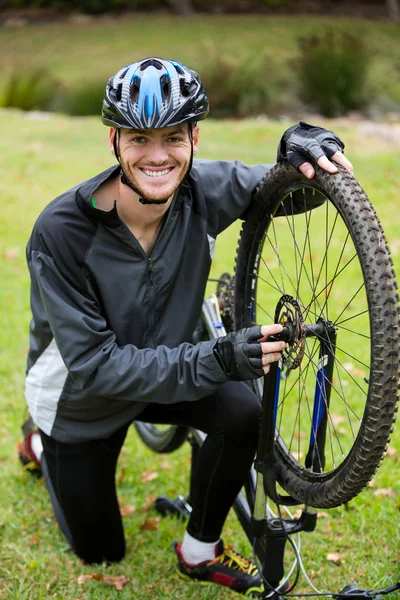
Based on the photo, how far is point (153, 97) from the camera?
2.30m

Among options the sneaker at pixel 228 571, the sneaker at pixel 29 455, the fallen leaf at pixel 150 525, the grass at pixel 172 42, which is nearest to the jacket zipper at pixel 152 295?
the sneaker at pixel 228 571

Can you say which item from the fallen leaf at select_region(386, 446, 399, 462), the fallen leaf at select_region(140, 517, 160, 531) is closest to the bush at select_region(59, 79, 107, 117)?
the fallen leaf at select_region(386, 446, 399, 462)

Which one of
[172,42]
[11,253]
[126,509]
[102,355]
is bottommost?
[11,253]

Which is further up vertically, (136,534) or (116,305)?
(116,305)

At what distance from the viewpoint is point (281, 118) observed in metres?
12.3

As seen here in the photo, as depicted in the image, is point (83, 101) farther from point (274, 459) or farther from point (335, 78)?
point (274, 459)

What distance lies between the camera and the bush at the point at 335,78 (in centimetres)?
1218

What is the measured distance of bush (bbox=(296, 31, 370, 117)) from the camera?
12.2 m

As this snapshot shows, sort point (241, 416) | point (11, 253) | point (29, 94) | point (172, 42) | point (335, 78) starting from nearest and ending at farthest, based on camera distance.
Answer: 1. point (241, 416)
2. point (11, 253)
3. point (335, 78)
4. point (29, 94)
5. point (172, 42)

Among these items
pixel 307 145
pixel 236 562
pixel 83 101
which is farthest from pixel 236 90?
pixel 307 145

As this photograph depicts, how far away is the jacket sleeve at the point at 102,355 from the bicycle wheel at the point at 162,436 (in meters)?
0.84

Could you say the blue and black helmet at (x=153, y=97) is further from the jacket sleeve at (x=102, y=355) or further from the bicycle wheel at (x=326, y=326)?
the jacket sleeve at (x=102, y=355)

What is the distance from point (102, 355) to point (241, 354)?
1.50 ft

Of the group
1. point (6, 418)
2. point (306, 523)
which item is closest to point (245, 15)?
point (6, 418)
